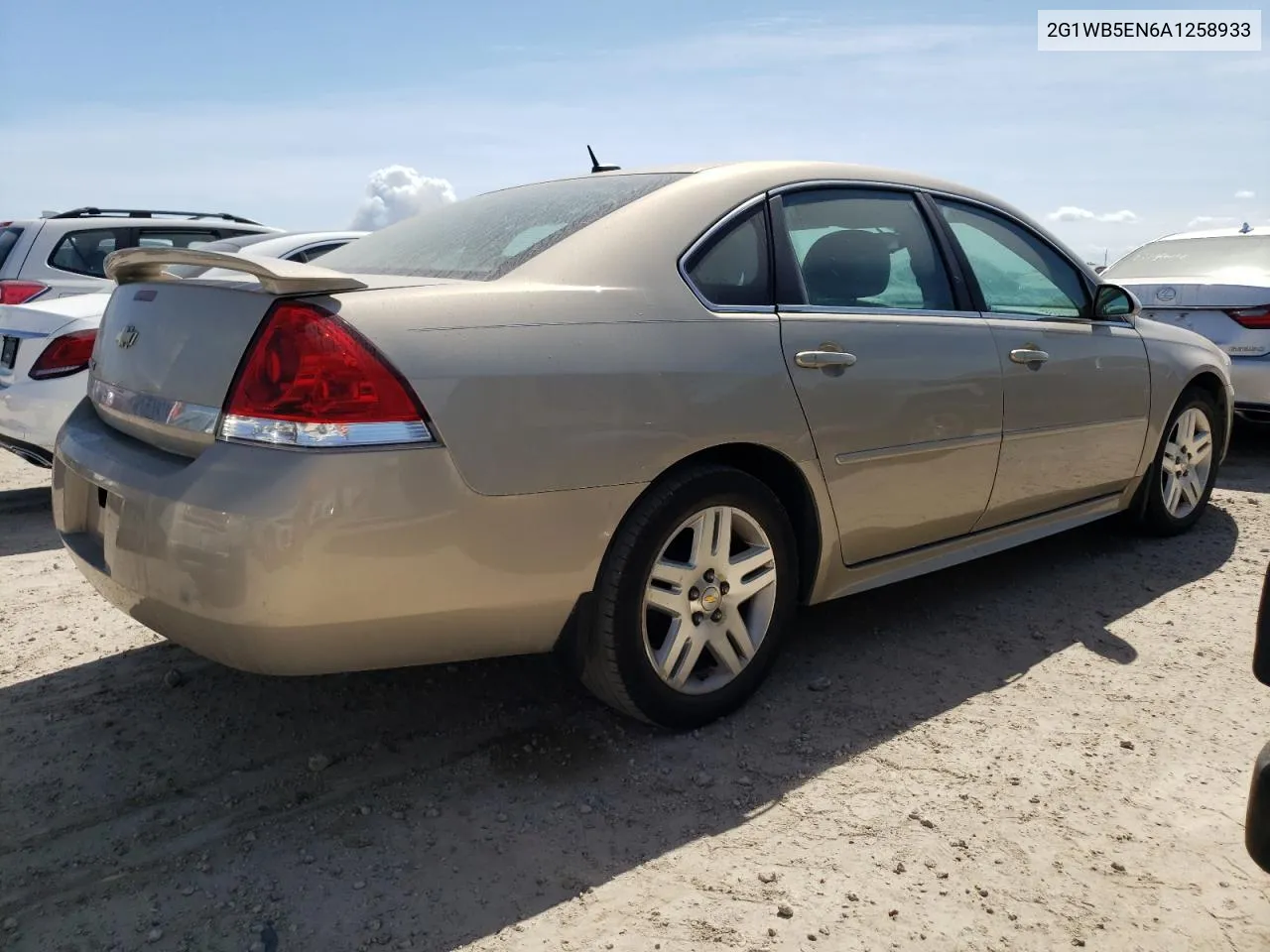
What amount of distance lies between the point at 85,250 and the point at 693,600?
5632mm

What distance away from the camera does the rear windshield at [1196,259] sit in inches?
278

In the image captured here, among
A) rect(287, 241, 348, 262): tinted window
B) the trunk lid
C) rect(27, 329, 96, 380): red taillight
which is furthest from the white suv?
the trunk lid

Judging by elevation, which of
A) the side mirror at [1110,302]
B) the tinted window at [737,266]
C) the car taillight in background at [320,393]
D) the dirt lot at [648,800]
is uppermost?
the tinted window at [737,266]

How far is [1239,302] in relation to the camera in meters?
6.43

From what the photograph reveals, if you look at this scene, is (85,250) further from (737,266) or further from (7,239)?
(737,266)

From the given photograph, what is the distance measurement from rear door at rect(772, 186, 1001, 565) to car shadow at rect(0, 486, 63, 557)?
3669 millimetres

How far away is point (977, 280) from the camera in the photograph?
146 inches

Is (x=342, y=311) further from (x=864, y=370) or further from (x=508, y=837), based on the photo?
(x=864, y=370)

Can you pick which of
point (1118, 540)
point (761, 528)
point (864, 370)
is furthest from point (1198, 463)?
point (761, 528)

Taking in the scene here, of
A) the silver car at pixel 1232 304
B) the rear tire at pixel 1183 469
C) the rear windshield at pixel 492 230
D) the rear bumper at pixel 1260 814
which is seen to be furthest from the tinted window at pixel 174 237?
the rear bumper at pixel 1260 814

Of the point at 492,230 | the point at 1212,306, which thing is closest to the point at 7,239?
the point at 492,230

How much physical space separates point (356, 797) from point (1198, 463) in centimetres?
416

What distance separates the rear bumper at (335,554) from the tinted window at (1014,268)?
6.07 ft

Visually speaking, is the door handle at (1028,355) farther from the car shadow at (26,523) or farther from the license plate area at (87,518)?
the car shadow at (26,523)
